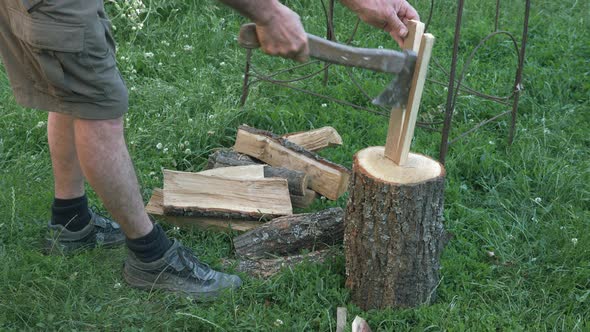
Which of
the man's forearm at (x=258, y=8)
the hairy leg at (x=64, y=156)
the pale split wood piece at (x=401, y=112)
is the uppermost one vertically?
the man's forearm at (x=258, y=8)

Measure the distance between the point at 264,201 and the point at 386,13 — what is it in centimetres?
106

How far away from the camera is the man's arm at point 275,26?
2.28 m

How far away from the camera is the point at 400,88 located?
2738mm

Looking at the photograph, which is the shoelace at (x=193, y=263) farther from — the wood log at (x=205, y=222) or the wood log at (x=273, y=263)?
the wood log at (x=205, y=222)

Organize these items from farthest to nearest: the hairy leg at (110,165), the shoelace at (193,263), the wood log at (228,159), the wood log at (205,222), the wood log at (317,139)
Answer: the wood log at (317,139), the wood log at (228,159), the wood log at (205,222), the shoelace at (193,263), the hairy leg at (110,165)

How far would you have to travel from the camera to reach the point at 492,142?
159 inches

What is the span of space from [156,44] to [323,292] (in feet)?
9.30

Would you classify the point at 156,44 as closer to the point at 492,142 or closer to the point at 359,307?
Answer: the point at 492,142

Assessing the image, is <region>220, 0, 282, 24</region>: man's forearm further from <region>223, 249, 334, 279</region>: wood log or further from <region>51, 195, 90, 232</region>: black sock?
<region>51, 195, 90, 232</region>: black sock

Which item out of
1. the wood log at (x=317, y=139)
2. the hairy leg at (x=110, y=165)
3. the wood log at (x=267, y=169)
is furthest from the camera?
the wood log at (x=317, y=139)

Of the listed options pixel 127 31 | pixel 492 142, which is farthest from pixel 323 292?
pixel 127 31

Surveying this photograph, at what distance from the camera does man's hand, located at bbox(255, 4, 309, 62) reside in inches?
90.9

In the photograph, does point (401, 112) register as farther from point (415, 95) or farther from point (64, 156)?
point (64, 156)

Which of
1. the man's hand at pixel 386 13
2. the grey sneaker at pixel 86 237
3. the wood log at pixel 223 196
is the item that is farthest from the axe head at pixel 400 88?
the grey sneaker at pixel 86 237
